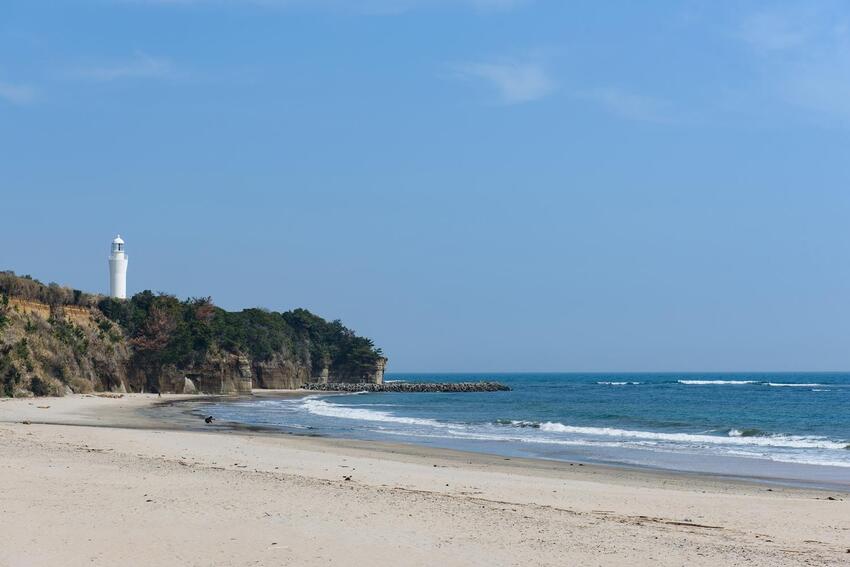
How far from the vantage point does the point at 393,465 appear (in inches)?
733

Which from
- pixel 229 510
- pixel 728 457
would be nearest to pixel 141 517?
pixel 229 510

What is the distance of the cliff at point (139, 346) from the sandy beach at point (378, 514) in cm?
3417

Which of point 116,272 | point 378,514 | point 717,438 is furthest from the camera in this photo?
point 116,272

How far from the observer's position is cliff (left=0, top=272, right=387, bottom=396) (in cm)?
5016

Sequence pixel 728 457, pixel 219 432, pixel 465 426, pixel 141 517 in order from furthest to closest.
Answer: pixel 465 426 → pixel 219 432 → pixel 728 457 → pixel 141 517

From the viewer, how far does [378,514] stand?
10883 mm

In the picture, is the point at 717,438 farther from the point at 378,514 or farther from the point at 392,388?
the point at 392,388

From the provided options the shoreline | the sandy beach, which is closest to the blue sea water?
the shoreline

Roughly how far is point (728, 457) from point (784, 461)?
159cm

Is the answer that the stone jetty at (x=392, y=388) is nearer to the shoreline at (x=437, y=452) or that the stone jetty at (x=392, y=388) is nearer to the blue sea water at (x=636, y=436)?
the blue sea water at (x=636, y=436)

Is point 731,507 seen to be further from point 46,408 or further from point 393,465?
point 46,408

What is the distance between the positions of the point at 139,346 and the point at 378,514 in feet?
198

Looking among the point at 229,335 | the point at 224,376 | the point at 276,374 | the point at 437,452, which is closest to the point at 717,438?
the point at 437,452

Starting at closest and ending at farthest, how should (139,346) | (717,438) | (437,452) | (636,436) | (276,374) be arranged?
(437,452), (717,438), (636,436), (139,346), (276,374)
